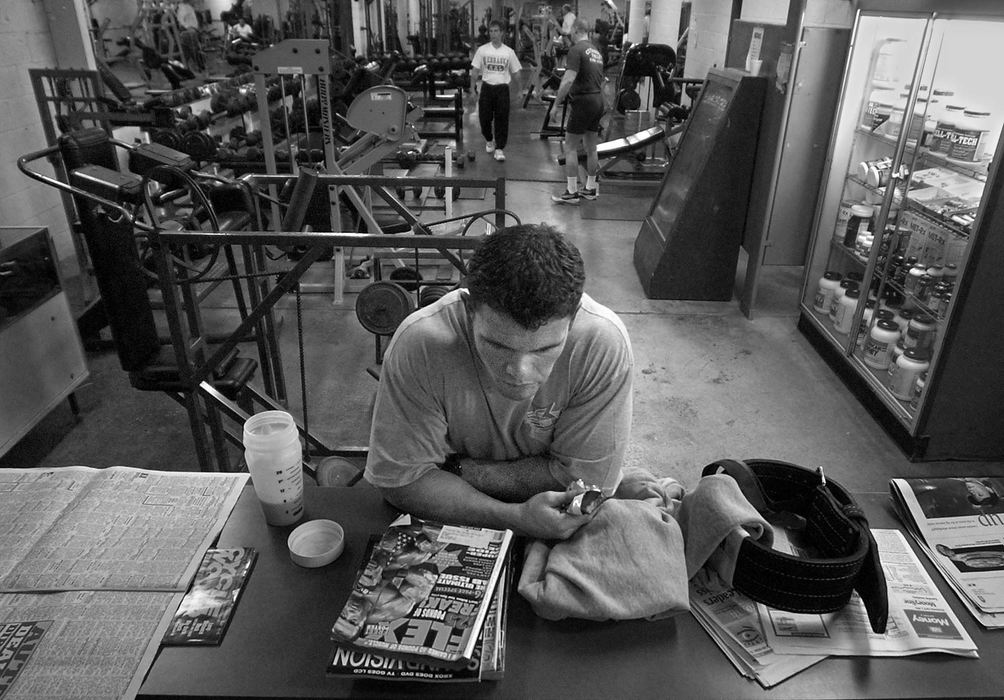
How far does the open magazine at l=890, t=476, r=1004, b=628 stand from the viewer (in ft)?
4.25

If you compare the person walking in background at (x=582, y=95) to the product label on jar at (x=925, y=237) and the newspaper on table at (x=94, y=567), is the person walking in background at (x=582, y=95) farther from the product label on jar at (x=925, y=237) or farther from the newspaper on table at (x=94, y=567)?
the newspaper on table at (x=94, y=567)

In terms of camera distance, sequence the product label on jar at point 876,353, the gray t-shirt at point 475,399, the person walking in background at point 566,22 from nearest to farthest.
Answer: the gray t-shirt at point 475,399, the product label on jar at point 876,353, the person walking in background at point 566,22

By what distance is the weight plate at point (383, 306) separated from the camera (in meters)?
2.73

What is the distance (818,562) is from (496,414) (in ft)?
2.21

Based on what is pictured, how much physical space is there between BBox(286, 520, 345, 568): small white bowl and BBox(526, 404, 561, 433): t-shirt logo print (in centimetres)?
46

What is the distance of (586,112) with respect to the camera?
21.0 feet

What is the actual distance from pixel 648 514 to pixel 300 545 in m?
0.70

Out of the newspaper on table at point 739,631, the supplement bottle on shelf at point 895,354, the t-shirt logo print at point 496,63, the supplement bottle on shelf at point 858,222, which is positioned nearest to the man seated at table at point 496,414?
the newspaper on table at point 739,631

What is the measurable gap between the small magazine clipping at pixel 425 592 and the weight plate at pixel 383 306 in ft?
4.88

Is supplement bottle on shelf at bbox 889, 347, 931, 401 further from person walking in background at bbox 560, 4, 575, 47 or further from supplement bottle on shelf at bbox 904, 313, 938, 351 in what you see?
person walking in background at bbox 560, 4, 575, 47

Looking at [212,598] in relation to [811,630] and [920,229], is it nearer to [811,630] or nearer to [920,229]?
[811,630]

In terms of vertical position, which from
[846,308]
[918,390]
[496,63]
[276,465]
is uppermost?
[496,63]

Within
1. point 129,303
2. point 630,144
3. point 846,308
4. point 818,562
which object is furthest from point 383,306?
point 630,144

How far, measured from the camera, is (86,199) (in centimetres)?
253
